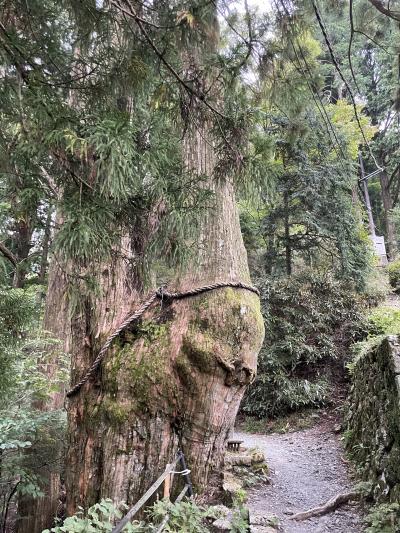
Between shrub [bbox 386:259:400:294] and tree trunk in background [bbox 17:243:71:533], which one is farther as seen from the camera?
shrub [bbox 386:259:400:294]

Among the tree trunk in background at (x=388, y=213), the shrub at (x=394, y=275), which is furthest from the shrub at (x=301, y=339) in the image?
the tree trunk in background at (x=388, y=213)

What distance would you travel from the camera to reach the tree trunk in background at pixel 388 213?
57.0 feet

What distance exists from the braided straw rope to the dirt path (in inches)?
106

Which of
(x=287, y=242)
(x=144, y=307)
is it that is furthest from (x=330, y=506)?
(x=287, y=242)

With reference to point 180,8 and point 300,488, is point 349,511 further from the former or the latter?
point 180,8

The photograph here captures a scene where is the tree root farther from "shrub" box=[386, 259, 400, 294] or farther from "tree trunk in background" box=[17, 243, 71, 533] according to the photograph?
"shrub" box=[386, 259, 400, 294]

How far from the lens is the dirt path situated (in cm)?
434

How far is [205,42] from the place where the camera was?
2.04m

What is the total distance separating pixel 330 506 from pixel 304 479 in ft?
3.58

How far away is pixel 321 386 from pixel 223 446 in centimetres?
551

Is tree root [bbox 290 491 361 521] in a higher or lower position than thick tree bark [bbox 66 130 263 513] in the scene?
lower

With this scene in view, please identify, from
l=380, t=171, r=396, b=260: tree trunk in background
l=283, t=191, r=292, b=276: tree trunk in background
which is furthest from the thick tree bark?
l=380, t=171, r=396, b=260: tree trunk in background

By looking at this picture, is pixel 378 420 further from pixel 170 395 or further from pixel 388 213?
pixel 388 213

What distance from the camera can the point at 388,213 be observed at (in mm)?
16906
